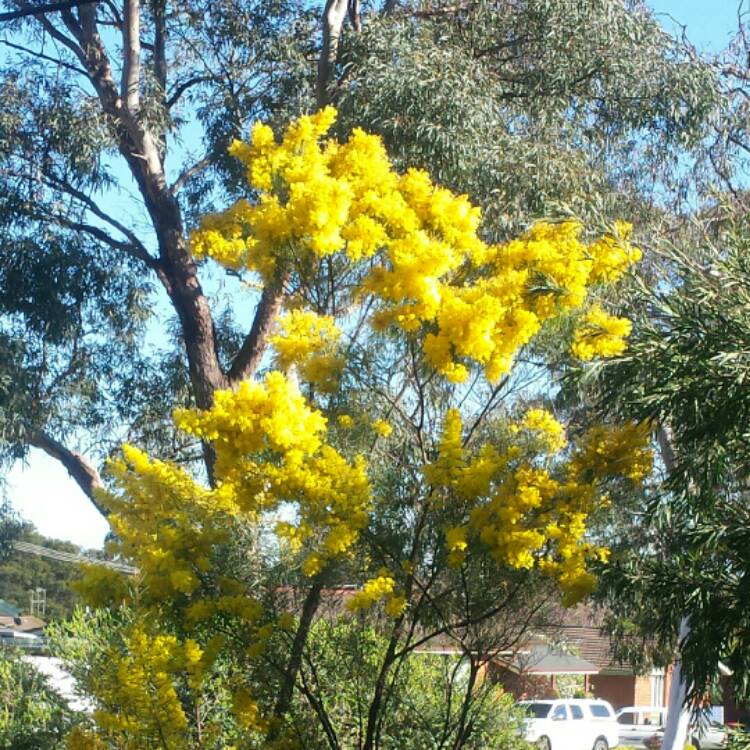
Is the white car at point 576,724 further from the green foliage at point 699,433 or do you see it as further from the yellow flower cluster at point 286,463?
the yellow flower cluster at point 286,463

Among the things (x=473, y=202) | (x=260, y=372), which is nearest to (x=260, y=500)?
(x=473, y=202)

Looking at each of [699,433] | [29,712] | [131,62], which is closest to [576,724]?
[131,62]

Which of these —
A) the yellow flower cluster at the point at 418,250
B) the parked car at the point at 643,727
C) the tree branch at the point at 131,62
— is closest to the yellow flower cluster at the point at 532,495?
the yellow flower cluster at the point at 418,250

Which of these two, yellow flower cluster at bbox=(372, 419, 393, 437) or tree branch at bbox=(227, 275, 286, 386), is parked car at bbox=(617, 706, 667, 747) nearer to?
tree branch at bbox=(227, 275, 286, 386)

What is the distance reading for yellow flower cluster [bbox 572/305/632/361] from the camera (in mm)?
7730

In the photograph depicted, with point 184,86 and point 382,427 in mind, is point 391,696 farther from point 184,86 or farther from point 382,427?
point 184,86

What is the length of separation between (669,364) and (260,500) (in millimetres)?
2627

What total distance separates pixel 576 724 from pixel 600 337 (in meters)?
21.7

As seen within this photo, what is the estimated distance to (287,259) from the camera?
8.41m

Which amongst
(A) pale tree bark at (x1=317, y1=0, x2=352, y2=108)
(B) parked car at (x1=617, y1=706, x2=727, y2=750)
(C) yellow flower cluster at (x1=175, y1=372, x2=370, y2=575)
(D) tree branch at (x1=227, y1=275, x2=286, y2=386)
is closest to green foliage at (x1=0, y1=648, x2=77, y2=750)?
(C) yellow flower cluster at (x1=175, y1=372, x2=370, y2=575)

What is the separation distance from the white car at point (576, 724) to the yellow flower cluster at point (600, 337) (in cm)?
1959

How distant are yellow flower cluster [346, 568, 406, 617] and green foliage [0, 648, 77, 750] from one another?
3043 millimetres

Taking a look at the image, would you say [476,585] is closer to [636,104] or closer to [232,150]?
[232,150]

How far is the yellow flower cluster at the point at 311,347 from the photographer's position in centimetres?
786
